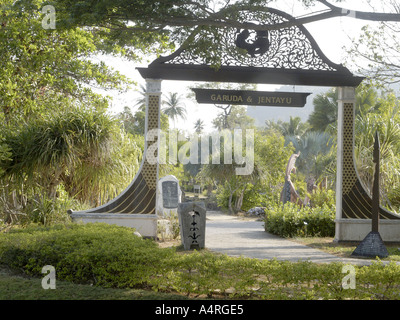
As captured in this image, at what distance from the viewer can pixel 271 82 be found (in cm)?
1126

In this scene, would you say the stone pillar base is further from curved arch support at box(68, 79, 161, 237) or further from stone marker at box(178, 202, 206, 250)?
curved arch support at box(68, 79, 161, 237)

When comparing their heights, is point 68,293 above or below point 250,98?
below

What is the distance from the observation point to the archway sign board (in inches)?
428

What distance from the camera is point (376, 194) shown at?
9602 mm

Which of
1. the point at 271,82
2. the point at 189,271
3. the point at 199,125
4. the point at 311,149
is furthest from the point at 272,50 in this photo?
the point at 199,125

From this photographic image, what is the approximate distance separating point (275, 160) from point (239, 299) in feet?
69.1

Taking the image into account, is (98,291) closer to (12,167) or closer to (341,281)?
→ (341,281)

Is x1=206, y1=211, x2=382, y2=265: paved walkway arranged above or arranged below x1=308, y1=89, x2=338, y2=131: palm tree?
below

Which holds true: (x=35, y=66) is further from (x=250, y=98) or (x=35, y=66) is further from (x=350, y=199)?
(x=350, y=199)

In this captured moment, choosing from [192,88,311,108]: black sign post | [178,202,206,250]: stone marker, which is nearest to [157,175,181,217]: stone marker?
[192,88,311,108]: black sign post

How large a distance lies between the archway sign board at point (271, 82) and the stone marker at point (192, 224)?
1.21 m

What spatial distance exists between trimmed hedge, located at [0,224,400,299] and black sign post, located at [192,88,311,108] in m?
5.10

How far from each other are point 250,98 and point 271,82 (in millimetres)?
687

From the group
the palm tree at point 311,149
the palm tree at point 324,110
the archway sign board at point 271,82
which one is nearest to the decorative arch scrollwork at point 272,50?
the archway sign board at point 271,82
